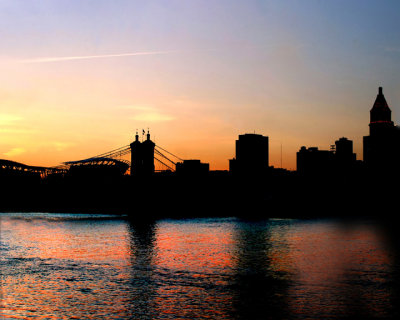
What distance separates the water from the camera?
2628cm

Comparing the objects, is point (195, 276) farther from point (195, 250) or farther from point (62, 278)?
point (195, 250)

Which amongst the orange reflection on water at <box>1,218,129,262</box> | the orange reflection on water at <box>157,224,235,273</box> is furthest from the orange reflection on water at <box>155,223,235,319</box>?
the orange reflection on water at <box>1,218,129,262</box>

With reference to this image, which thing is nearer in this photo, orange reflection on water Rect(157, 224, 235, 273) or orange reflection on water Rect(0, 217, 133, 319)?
orange reflection on water Rect(0, 217, 133, 319)

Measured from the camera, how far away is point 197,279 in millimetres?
35531

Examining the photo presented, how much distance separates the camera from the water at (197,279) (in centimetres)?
2628

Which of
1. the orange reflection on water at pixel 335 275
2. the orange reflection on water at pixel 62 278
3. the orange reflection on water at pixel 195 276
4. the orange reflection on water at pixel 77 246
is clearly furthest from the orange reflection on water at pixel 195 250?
the orange reflection on water at pixel 335 275

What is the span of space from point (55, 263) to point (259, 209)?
123 m

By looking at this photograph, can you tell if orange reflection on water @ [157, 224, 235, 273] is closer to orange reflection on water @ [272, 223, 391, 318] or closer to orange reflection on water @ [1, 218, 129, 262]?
orange reflection on water @ [1, 218, 129, 262]

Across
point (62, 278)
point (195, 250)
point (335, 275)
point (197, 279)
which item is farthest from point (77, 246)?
point (335, 275)

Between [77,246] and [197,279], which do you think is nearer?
[197,279]

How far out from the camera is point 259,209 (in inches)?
6412

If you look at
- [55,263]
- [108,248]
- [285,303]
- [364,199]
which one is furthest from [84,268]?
[364,199]

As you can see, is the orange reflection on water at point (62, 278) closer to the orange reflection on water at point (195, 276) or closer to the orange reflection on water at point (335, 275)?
the orange reflection on water at point (195, 276)

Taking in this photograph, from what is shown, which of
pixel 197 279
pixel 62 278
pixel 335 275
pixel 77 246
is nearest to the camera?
pixel 62 278
